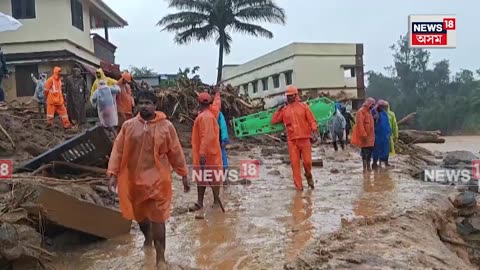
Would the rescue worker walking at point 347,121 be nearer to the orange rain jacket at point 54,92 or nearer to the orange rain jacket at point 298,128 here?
the orange rain jacket at point 54,92

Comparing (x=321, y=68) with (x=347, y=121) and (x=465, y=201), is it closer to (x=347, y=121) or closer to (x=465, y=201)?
(x=347, y=121)

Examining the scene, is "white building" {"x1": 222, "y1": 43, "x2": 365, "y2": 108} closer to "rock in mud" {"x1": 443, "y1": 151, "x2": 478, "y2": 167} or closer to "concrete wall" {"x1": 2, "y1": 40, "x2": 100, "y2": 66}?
"concrete wall" {"x1": 2, "y1": 40, "x2": 100, "y2": 66}

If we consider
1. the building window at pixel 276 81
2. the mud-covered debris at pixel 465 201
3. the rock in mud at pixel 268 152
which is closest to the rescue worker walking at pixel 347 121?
the rock in mud at pixel 268 152

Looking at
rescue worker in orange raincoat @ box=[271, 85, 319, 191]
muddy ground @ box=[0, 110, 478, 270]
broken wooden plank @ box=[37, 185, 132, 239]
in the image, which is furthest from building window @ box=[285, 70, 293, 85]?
broken wooden plank @ box=[37, 185, 132, 239]

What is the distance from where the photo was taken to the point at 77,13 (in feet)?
71.3

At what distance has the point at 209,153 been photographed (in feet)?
23.0

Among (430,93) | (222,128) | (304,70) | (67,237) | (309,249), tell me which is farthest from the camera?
(430,93)

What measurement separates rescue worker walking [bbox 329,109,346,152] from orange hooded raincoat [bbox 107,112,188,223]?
474 inches

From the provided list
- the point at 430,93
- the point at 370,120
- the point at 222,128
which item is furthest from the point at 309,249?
the point at 430,93

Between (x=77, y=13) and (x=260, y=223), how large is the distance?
17691 millimetres

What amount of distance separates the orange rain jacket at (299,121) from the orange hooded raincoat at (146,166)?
154 inches

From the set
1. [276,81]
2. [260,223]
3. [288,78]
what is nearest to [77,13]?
[288,78]

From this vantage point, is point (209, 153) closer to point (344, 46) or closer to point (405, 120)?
point (405, 120)

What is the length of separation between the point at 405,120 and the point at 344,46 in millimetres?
15262
